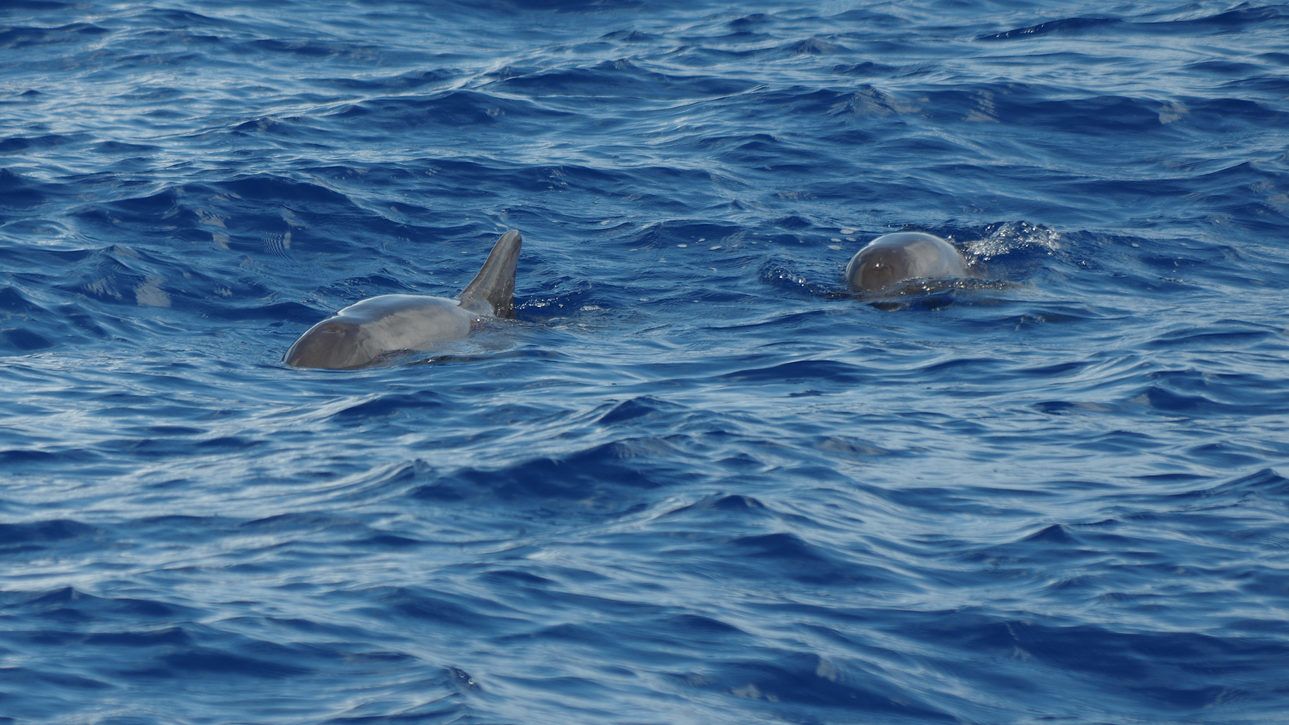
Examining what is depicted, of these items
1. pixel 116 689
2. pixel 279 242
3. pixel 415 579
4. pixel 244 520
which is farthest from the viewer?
pixel 279 242

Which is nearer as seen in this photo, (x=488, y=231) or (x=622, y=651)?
(x=622, y=651)

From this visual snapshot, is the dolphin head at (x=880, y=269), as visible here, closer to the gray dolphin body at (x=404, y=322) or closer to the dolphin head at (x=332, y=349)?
the gray dolphin body at (x=404, y=322)

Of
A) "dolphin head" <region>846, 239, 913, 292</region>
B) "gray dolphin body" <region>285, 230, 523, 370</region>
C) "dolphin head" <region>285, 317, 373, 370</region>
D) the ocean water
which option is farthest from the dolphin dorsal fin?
"dolphin head" <region>846, 239, 913, 292</region>

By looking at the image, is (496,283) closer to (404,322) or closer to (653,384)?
(404,322)

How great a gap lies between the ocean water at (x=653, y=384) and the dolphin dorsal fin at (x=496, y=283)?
1.58 ft

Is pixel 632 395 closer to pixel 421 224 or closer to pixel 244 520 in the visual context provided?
pixel 244 520

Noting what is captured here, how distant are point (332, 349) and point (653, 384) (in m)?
2.58

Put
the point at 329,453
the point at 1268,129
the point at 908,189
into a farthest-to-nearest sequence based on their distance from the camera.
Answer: the point at 1268,129
the point at 908,189
the point at 329,453

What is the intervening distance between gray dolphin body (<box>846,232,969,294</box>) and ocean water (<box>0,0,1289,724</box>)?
0.28m

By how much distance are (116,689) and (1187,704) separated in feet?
16.4

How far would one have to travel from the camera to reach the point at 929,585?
9.41m

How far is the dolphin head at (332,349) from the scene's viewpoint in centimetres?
1377

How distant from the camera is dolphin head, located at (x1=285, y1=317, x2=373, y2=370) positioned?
45.2 ft

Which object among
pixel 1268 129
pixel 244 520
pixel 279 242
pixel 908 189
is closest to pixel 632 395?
pixel 244 520
